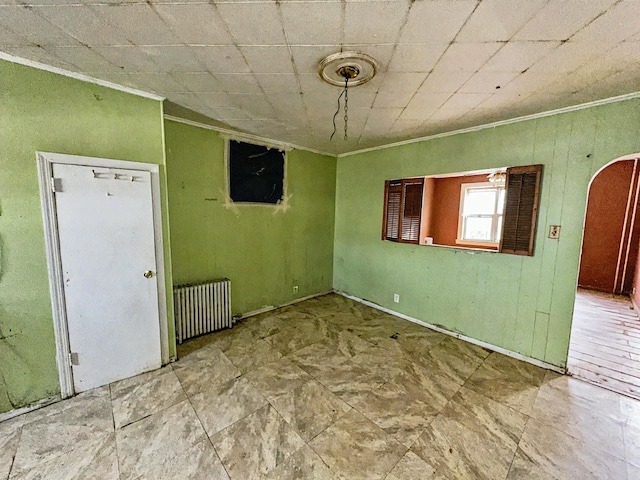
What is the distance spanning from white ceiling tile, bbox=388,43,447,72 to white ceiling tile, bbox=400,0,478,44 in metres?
0.05

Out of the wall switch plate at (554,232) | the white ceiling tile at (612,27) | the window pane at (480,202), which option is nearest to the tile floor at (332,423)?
the wall switch plate at (554,232)

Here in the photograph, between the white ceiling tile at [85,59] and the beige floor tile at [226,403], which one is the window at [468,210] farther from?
the white ceiling tile at [85,59]

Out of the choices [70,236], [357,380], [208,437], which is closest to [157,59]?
[70,236]

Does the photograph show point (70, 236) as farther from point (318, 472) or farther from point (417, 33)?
point (417, 33)

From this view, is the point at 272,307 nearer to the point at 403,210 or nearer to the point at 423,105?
the point at 403,210

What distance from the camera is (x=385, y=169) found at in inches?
153

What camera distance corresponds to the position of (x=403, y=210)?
3.66 m

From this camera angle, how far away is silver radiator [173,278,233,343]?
2904 mm

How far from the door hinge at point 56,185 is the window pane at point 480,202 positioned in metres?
5.74

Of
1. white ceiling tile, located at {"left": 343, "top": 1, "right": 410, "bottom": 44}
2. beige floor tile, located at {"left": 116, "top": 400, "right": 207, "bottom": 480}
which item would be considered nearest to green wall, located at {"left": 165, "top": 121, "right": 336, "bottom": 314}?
beige floor tile, located at {"left": 116, "top": 400, "right": 207, "bottom": 480}

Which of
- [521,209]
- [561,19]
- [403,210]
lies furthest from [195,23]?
[521,209]

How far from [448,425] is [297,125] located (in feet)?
10.5

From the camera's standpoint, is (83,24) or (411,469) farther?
(411,469)

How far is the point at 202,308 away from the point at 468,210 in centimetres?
494
